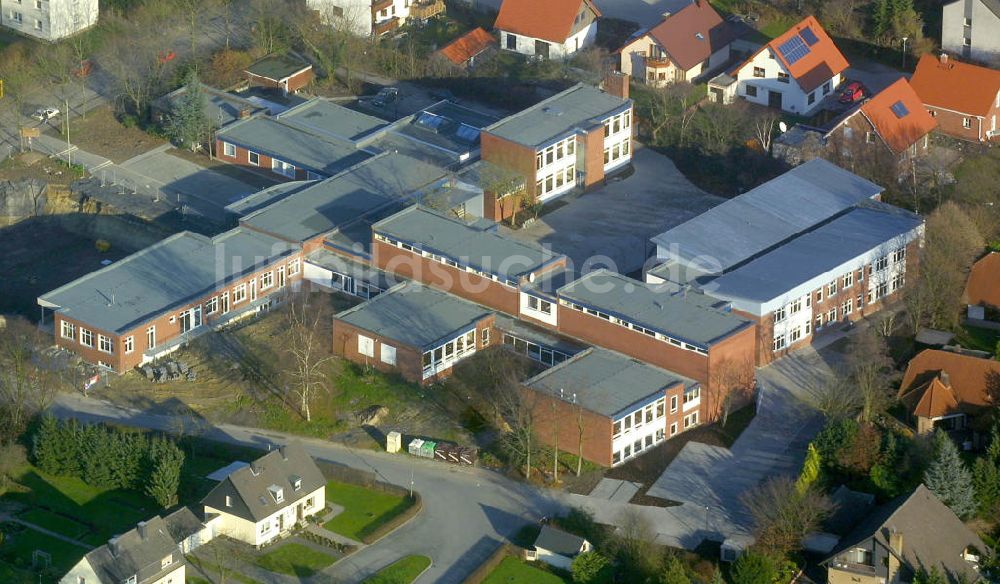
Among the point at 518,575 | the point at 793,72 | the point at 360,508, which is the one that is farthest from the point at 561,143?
the point at 518,575

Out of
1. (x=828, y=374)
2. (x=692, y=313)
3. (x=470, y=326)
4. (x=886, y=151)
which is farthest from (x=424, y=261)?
(x=886, y=151)

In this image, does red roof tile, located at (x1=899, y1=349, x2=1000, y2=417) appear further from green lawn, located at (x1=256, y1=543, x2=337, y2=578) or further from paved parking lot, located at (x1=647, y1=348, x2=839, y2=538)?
green lawn, located at (x1=256, y1=543, x2=337, y2=578)

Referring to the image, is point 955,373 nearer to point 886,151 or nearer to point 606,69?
point 886,151

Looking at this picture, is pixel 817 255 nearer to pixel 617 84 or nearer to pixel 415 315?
pixel 415 315

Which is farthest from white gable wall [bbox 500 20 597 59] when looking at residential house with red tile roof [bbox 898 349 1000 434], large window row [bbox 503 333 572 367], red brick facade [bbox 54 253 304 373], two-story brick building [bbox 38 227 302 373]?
residential house with red tile roof [bbox 898 349 1000 434]

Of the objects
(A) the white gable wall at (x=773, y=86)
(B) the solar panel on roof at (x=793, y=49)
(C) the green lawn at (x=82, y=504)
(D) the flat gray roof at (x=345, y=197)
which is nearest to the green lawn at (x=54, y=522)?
(C) the green lawn at (x=82, y=504)

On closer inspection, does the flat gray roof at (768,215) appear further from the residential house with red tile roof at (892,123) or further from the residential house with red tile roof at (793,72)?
the residential house with red tile roof at (793,72)
